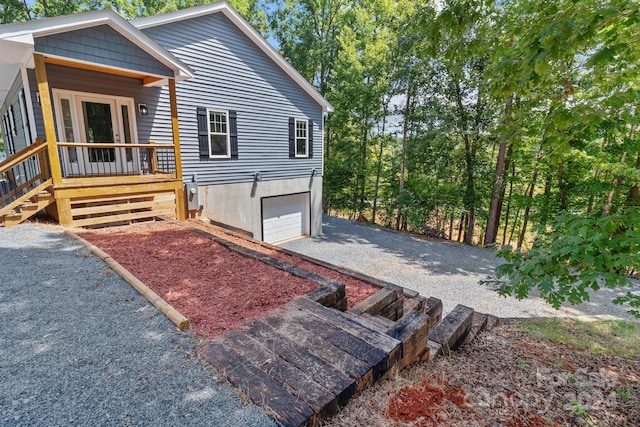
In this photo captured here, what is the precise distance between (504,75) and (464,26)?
0.67 meters

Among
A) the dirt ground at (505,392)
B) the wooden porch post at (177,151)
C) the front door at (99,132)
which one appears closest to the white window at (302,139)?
the wooden porch post at (177,151)

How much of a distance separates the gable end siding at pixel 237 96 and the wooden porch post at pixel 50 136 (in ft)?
10.00

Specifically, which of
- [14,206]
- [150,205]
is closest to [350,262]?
[150,205]

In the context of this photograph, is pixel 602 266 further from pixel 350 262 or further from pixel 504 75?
pixel 350 262

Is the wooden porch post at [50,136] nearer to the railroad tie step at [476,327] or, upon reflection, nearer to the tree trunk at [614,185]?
the railroad tie step at [476,327]

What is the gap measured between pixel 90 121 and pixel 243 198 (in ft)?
14.2

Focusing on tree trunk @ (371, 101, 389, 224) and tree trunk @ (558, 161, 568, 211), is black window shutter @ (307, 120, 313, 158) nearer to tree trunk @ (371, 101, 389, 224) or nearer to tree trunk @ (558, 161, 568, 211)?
tree trunk @ (371, 101, 389, 224)

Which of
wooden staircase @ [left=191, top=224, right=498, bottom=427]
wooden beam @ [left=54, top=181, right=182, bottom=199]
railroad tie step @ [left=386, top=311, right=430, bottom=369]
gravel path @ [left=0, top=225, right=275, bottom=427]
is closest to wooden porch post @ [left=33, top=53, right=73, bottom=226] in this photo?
wooden beam @ [left=54, top=181, right=182, bottom=199]

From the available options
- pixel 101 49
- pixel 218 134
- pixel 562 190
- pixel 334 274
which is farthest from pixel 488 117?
pixel 101 49

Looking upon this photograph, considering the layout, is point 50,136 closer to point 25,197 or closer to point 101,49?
point 25,197

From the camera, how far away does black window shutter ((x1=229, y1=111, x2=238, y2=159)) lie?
9305 mm

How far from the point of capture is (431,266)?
9172mm

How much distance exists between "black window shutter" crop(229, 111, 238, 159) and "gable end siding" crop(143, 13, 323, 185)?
0.16 metres

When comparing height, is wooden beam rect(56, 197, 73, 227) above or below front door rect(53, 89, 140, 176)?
below
